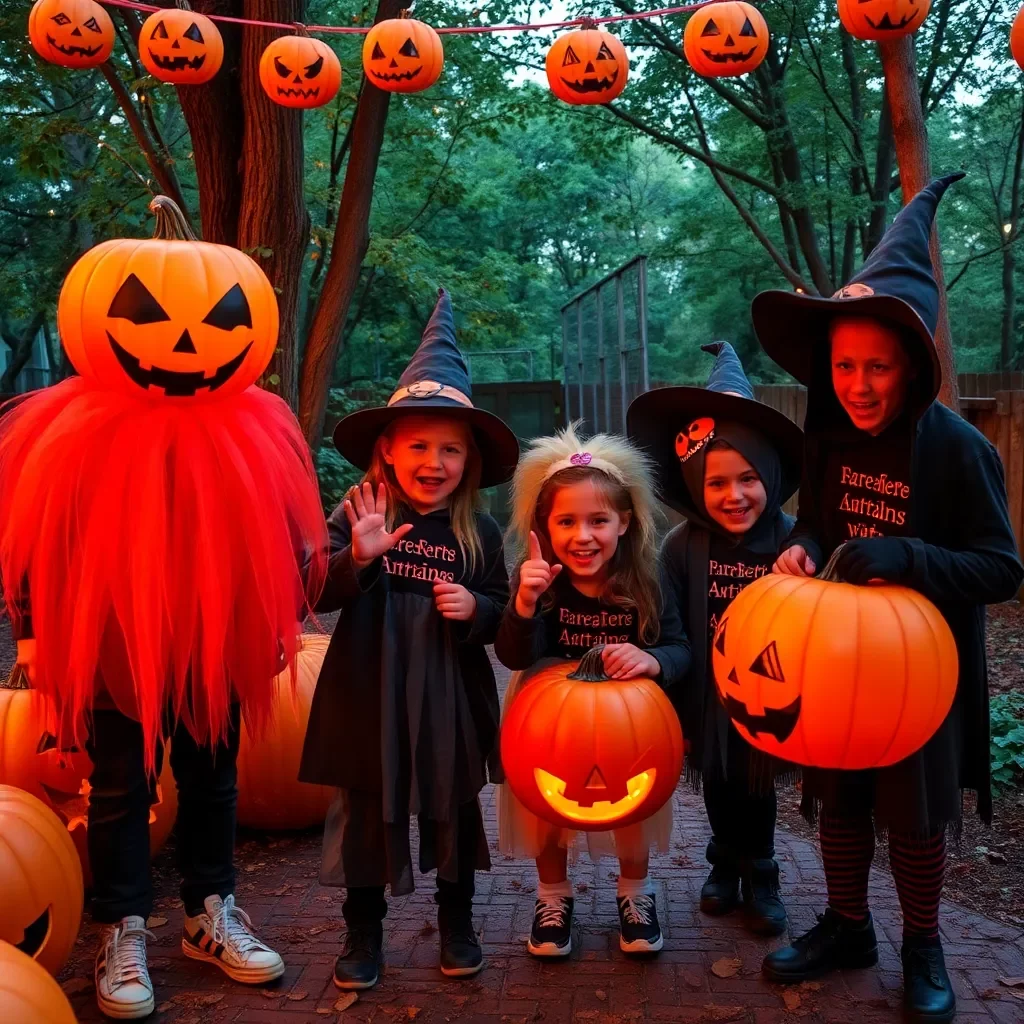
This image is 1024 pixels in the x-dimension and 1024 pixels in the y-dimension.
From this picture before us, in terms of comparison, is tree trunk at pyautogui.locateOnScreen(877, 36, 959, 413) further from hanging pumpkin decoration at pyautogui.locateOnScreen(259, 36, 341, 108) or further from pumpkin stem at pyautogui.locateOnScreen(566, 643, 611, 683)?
hanging pumpkin decoration at pyautogui.locateOnScreen(259, 36, 341, 108)

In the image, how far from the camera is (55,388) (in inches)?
125

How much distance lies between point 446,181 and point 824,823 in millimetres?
13416

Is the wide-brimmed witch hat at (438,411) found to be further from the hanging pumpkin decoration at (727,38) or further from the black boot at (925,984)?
the hanging pumpkin decoration at (727,38)

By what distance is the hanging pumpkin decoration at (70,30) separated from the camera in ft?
21.1

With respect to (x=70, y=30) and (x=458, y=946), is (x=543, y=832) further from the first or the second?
(x=70, y=30)

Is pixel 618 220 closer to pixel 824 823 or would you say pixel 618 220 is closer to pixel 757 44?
pixel 757 44

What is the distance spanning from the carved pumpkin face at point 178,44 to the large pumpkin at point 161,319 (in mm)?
3972

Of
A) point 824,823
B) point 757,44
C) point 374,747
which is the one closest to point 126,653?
point 374,747

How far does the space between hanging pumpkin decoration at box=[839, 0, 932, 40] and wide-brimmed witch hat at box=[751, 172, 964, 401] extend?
241 centimetres

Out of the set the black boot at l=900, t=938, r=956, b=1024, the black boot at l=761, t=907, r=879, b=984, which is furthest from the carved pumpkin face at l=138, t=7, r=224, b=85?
the black boot at l=900, t=938, r=956, b=1024

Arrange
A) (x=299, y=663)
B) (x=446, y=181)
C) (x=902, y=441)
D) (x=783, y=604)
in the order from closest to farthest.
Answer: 1. (x=783, y=604)
2. (x=902, y=441)
3. (x=299, y=663)
4. (x=446, y=181)

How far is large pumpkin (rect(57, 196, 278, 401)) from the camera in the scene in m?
2.92

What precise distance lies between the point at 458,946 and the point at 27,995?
162 centimetres

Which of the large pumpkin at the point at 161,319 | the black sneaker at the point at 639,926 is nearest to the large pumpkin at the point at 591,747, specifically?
the black sneaker at the point at 639,926
